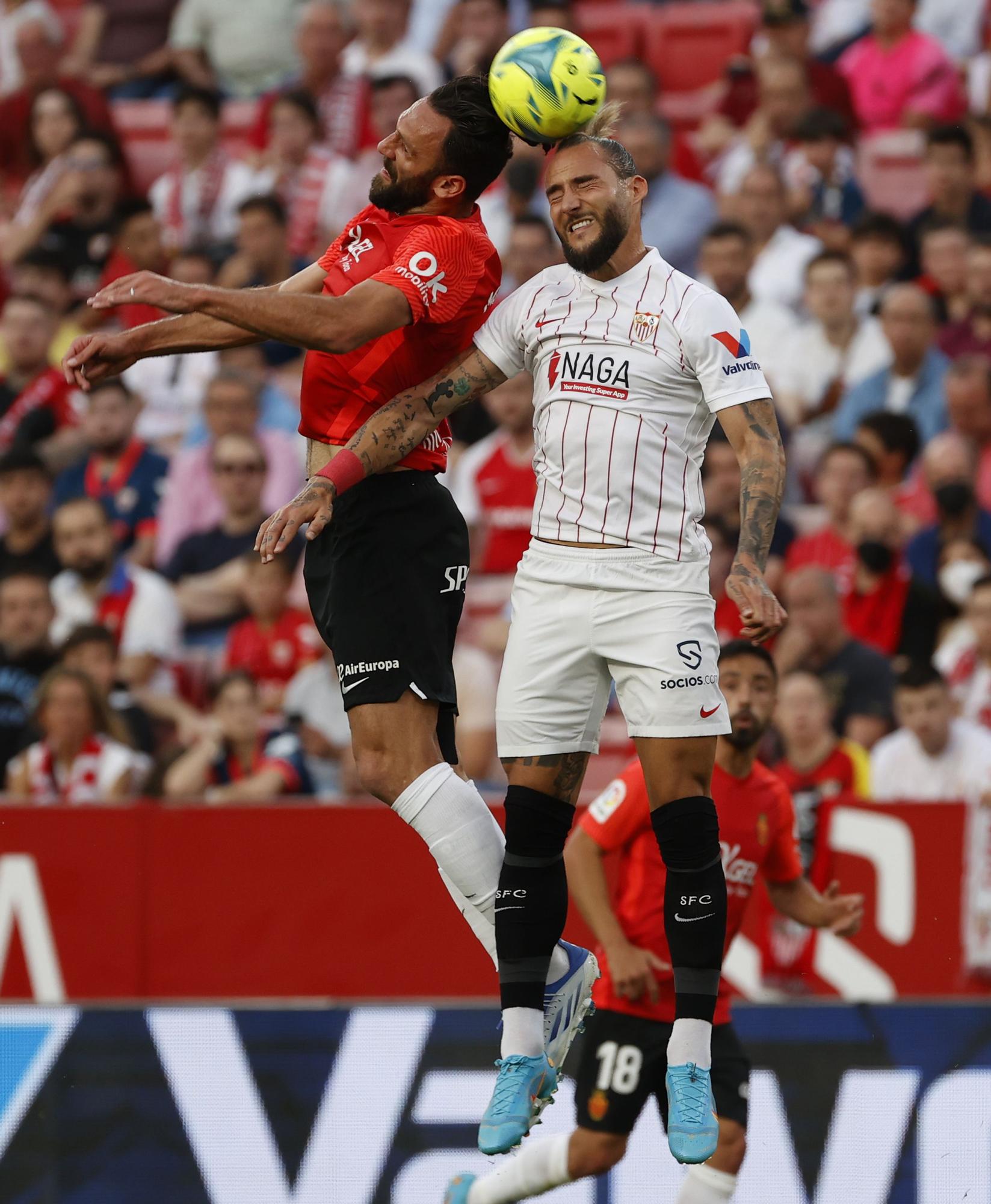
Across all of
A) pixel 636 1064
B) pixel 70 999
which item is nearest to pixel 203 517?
pixel 70 999

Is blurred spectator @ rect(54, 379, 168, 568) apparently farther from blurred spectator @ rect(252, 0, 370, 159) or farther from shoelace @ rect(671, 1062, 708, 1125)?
shoelace @ rect(671, 1062, 708, 1125)

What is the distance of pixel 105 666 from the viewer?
10.5 meters

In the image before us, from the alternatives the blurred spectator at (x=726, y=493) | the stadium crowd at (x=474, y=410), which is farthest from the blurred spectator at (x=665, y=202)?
the blurred spectator at (x=726, y=493)

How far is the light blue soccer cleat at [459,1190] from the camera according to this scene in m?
7.18

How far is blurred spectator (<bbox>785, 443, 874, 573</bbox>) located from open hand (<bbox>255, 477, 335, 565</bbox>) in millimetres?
5413

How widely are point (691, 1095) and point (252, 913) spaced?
167 inches

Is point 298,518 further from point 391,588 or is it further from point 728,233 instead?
point 728,233

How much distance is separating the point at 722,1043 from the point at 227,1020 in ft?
6.02

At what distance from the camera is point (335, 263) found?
238 inches

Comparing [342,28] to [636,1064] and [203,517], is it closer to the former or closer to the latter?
[203,517]

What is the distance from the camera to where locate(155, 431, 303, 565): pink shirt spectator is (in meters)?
11.6

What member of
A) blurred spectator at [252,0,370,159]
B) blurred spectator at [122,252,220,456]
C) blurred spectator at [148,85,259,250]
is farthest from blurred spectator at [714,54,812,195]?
blurred spectator at [122,252,220,456]

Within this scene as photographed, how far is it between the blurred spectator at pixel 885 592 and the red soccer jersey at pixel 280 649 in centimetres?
282

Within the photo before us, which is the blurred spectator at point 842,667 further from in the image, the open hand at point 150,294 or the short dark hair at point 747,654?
the open hand at point 150,294
